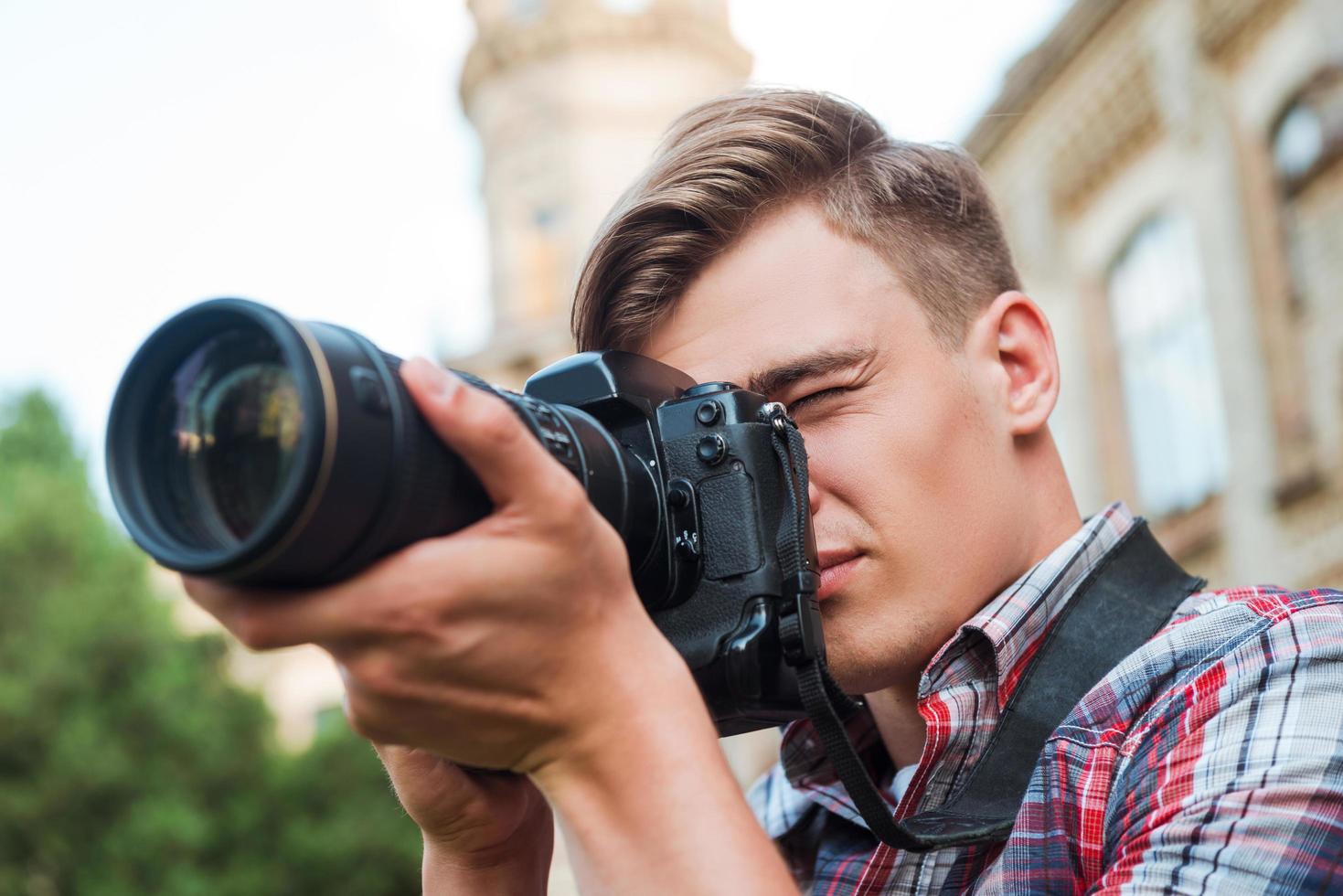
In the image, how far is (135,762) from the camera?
577 inches

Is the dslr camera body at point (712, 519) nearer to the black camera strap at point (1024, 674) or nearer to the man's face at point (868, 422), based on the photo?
the black camera strap at point (1024, 674)

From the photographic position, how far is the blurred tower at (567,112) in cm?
2020

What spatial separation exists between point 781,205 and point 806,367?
0.32m

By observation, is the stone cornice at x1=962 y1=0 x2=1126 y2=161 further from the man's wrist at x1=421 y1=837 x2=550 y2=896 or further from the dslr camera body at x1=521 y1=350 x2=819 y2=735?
the man's wrist at x1=421 y1=837 x2=550 y2=896

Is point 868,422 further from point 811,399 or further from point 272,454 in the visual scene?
point 272,454

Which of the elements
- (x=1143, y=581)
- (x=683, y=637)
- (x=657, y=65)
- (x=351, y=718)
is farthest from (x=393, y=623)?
(x=657, y=65)

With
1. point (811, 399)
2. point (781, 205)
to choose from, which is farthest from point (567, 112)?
point (811, 399)

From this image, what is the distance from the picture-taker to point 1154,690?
4.54ft

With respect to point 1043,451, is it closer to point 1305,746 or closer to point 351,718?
point 1305,746

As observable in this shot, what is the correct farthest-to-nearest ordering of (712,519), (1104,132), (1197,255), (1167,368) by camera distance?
1. (1104,132)
2. (1167,368)
3. (1197,255)
4. (712,519)

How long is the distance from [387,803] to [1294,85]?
12632 mm

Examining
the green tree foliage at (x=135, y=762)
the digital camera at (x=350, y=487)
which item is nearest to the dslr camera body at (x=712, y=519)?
the digital camera at (x=350, y=487)


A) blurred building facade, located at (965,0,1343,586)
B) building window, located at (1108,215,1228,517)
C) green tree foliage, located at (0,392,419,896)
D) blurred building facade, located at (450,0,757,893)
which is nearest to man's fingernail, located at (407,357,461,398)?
blurred building facade, located at (965,0,1343,586)

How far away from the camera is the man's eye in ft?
5.63
